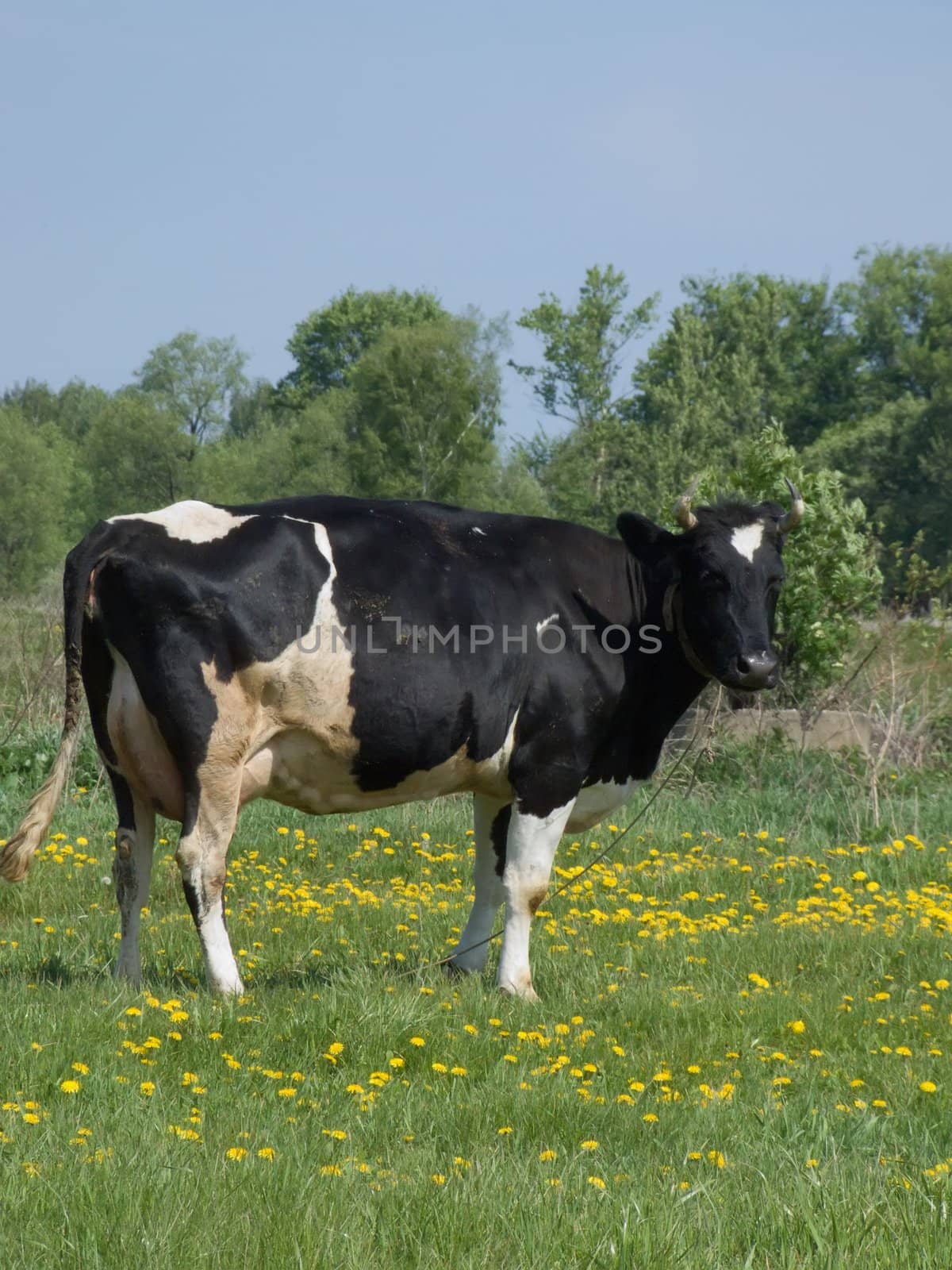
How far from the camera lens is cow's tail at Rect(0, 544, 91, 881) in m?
6.70

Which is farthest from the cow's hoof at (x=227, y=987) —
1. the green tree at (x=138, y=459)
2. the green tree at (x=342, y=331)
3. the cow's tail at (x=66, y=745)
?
the green tree at (x=342, y=331)

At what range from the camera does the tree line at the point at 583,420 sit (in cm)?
5772

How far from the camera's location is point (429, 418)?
2349 inches

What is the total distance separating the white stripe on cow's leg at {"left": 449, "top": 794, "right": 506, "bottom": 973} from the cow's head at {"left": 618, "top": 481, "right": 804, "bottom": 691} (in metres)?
1.32

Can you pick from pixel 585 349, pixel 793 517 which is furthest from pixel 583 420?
pixel 793 517

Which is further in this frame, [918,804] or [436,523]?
[918,804]

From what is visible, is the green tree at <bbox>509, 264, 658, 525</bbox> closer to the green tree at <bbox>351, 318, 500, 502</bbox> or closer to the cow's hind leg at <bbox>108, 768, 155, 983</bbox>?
the green tree at <bbox>351, 318, 500, 502</bbox>

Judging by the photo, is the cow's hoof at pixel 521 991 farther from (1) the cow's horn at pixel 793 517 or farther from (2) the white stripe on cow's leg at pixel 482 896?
(1) the cow's horn at pixel 793 517

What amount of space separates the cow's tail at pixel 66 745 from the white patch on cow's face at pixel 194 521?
31 cm

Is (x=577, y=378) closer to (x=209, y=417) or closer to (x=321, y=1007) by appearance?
(x=209, y=417)

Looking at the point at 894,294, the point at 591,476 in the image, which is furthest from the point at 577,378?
the point at 894,294

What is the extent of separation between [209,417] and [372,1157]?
75152mm

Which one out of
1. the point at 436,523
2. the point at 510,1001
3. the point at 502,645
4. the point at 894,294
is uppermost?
the point at 894,294

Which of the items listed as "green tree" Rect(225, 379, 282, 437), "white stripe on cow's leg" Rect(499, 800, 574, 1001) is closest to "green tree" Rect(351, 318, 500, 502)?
"green tree" Rect(225, 379, 282, 437)
